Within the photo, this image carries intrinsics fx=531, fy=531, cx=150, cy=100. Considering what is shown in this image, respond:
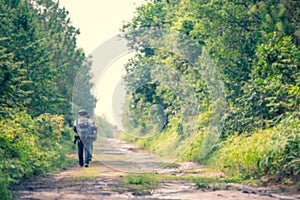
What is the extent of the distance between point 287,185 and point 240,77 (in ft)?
29.7

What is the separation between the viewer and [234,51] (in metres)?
20.8

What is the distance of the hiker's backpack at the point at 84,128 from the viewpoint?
54.7ft

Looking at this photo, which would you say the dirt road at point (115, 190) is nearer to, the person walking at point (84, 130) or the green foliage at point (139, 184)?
the green foliage at point (139, 184)

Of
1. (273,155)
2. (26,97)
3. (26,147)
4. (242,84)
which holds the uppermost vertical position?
(242,84)

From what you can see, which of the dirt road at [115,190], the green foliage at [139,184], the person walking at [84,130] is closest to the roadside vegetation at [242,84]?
the dirt road at [115,190]

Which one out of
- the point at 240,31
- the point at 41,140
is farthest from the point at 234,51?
the point at 41,140

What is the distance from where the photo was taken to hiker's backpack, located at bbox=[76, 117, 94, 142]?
16.7m

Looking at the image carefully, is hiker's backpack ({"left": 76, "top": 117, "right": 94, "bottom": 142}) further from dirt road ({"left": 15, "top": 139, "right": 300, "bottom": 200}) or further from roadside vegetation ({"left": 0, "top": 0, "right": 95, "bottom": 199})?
dirt road ({"left": 15, "top": 139, "right": 300, "bottom": 200})

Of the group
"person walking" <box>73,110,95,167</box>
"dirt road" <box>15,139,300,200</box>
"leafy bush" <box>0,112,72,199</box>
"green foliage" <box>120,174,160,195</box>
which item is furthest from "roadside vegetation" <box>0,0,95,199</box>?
"green foliage" <box>120,174,160,195</box>

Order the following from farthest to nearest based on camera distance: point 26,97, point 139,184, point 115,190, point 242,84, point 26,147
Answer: point 242,84
point 26,97
point 26,147
point 139,184
point 115,190

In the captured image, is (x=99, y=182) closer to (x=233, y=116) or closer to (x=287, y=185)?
(x=287, y=185)

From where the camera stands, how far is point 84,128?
55.1 ft

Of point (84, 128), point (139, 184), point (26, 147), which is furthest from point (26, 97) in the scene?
point (139, 184)

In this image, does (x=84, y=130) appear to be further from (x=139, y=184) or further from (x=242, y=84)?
(x=242, y=84)
